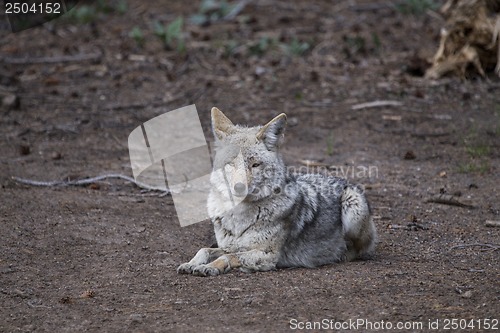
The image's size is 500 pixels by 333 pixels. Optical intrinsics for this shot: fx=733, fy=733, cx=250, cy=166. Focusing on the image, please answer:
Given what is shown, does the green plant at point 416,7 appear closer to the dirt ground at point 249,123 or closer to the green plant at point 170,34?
the dirt ground at point 249,123

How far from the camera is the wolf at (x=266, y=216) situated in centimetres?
700

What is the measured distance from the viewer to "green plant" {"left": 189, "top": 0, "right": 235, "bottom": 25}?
17672mm

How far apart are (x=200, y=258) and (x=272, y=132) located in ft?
4.64

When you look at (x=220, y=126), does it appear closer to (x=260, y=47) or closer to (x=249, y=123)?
(x=249, y=123)

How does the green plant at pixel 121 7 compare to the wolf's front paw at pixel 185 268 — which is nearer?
the wolf's front paw at pixel 185 268

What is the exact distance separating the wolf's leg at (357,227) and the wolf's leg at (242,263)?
98 centimetres

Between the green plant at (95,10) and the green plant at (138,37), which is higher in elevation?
the green plant at (95,10)

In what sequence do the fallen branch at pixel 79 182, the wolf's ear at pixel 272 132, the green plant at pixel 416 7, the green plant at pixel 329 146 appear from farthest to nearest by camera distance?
the green plant at pixel 416 7 → the green plant at pixel 329 146 → the fallen branch at pixel 79 182 → the wolf's ear at pixel 272 132

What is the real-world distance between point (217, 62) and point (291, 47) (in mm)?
1615

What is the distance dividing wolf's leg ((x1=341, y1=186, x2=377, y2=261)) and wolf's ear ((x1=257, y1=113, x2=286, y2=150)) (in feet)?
3.64

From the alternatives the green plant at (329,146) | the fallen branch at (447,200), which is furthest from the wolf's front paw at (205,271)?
the green plant at (329,146)

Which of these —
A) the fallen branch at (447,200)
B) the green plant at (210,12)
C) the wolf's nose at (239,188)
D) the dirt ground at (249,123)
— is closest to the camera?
the dirt ground at (249,123)

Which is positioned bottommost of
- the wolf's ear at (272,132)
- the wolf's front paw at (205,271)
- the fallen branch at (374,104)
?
the fallen branch at (374,104)

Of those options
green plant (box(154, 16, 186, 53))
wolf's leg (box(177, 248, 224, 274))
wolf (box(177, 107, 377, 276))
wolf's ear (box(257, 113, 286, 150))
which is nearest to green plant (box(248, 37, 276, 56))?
green plant (box(154, 16, 186, 53))
